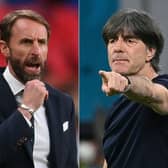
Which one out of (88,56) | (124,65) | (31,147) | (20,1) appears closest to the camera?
(124,65)

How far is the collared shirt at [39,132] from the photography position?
2465 mm

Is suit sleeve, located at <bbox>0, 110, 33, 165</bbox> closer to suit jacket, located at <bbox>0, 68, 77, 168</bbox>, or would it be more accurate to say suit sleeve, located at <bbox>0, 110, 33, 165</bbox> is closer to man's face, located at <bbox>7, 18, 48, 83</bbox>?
suit jacket, located at <bbox>0, 68, 77, 168</bbox>

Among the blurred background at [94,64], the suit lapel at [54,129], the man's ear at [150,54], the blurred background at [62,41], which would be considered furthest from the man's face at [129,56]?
the blurred background at [94,64]

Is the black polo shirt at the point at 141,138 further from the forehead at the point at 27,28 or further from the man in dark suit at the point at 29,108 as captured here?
the forehead at the point at 27,28

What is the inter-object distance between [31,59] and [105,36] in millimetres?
280

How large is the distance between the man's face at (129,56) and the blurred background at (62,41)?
1.19 meters

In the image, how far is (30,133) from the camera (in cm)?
239

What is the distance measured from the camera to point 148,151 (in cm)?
229

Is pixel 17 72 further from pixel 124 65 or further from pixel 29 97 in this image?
pixel 124 65

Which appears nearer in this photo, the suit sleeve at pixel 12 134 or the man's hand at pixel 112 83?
the man's hand at pixel 112 83

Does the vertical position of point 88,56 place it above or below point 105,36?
below

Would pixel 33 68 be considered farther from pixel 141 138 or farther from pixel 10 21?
pixel 141 138

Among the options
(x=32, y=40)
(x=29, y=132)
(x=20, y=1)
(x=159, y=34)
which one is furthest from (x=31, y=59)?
(x=20, y=1)

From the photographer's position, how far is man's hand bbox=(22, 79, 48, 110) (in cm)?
239
